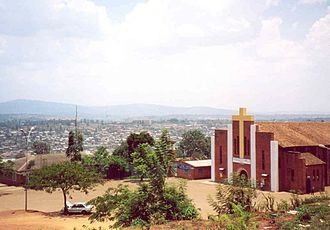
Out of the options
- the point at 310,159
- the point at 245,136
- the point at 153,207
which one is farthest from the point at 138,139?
the point at 153,207

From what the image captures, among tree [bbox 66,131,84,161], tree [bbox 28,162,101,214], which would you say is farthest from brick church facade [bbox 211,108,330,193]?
tree [bbox 66,131,84,161]

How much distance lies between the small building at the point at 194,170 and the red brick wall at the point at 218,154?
337 centimetres

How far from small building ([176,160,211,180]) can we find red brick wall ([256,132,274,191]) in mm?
9808

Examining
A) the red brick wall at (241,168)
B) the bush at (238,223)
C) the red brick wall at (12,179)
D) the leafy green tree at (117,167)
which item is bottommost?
the red brick wall at (12,179)

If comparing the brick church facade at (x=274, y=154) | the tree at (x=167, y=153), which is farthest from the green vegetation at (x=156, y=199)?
the brick church facade at (x=274, y=154)

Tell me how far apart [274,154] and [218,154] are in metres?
8.09

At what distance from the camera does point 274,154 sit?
38500 mm

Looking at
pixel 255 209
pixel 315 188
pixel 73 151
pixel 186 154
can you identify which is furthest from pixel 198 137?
pixel 255 209

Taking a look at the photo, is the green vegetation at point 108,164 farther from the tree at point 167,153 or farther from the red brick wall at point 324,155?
the tree at point 167,153

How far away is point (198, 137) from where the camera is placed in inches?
3162

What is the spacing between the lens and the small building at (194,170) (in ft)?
159

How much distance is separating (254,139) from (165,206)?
22.5m

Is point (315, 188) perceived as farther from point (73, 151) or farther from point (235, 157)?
point (73, 151)

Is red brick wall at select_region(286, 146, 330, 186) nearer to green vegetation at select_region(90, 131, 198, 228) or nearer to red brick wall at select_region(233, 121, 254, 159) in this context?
red brick wall at select_region(233, 121, 254, 159)
